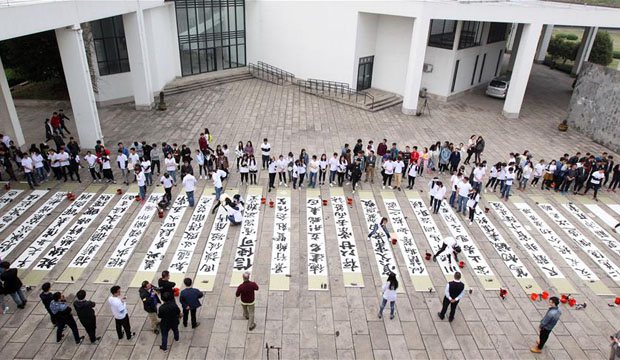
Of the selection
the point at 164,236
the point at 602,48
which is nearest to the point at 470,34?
the point at 602,48

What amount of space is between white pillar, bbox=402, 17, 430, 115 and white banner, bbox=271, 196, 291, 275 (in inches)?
467

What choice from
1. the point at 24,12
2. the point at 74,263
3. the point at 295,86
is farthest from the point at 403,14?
the point at 74,263

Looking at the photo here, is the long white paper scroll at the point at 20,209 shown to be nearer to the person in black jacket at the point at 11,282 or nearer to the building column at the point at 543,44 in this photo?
the person in black jacket at the point at 11,282

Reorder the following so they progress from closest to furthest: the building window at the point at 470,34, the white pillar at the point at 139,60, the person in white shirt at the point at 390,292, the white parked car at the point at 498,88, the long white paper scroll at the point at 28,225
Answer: the person in white shirt at the point at 390,292 < the long white paper scroll at the point at 28,225 < the white pillar at the point at 139,60 < the building window at the point at 470,34 < the white parked car at the point at 498,88

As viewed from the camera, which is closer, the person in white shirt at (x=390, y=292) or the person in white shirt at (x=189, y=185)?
the person in white shirt at (x=390, y=292)

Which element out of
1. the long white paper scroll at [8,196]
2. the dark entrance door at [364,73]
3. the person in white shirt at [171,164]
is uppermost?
the dark entrance door at [364,73]

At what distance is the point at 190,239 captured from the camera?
12.2 metres

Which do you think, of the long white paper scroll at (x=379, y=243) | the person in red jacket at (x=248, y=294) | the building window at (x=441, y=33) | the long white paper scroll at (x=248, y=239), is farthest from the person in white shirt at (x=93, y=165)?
the building window at (x=441, y=33)

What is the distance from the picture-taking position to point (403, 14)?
21.8 metres

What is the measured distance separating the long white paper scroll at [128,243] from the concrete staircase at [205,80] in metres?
13.2

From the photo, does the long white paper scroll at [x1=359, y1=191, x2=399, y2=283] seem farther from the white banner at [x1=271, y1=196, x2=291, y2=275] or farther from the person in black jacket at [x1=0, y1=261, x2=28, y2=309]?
the person in black jacket at [x1=0, y1=261, x2=28, y2=309]

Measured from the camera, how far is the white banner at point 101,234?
11.2m

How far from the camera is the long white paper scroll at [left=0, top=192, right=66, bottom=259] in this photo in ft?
37.7

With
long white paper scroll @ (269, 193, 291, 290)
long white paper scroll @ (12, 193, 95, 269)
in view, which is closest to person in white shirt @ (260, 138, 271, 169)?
long white paper scroll @ (269, 193, 291, 290)
